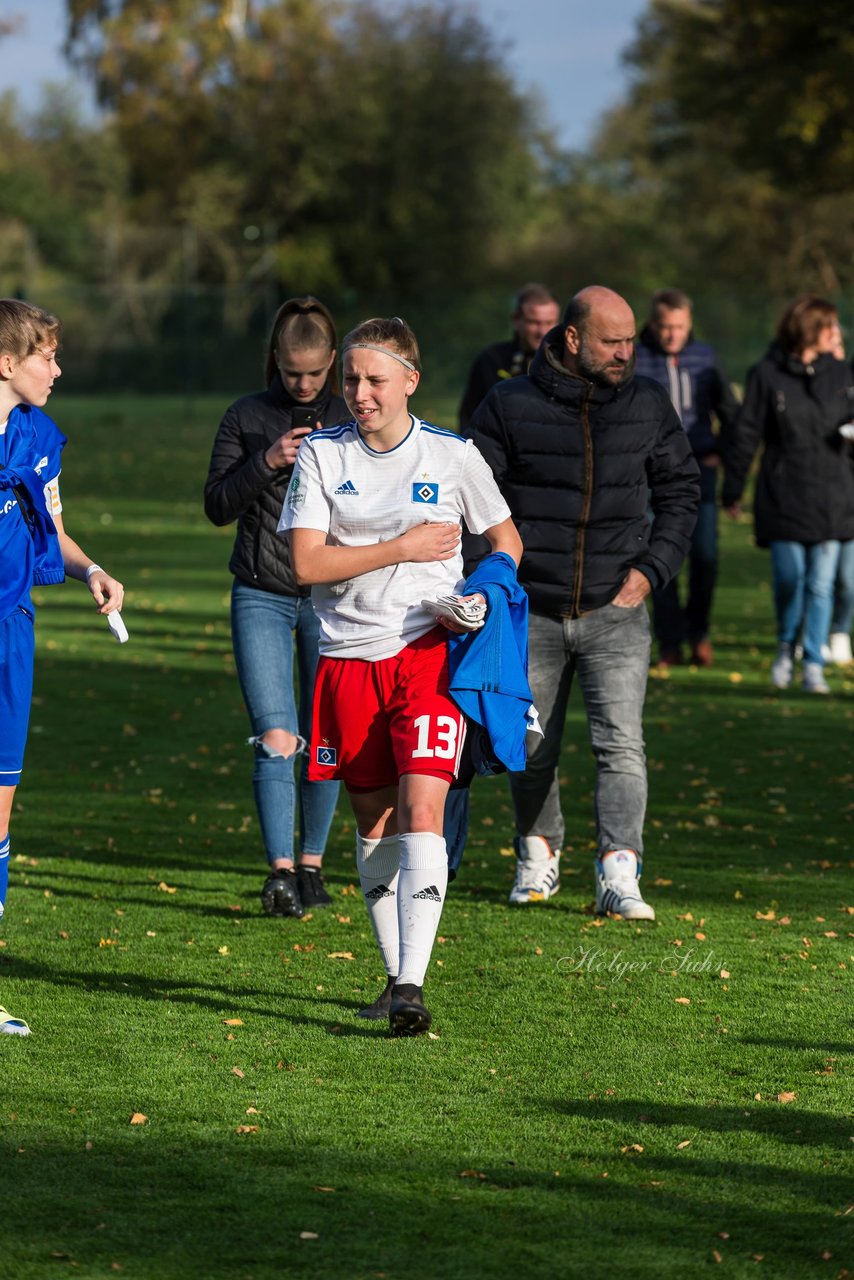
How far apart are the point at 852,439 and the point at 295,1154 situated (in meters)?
8.35

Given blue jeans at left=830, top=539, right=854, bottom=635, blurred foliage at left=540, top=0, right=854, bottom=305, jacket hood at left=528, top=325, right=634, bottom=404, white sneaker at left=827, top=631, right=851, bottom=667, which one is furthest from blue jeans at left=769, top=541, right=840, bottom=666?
blurred foliage at left=540, top=0, right=854, bottom=305

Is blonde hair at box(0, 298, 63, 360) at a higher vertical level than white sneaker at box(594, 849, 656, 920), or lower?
higher

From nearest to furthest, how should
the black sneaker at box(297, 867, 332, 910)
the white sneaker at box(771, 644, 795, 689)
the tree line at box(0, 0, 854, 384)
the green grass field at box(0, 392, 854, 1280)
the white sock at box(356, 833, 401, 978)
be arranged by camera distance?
the green grass field at box(0, 392, 854, 1280), the white sock at box(356, 833, 401, 978), the black sneaker at box(297, 867, 332, 910), the white sneaker at box(771, 644, 795, 689), the tree line at box(0, 0, 854, 384)

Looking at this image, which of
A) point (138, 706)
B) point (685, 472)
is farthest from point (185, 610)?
point (685, 472)

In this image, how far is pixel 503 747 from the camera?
5078 mm

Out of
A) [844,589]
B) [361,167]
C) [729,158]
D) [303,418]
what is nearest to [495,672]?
[303,418]

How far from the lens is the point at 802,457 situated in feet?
38.4

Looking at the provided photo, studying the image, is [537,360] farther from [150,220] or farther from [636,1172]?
[150,220]

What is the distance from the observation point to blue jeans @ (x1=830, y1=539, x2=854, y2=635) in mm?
12414

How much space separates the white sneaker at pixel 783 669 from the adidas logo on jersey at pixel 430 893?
742 cm

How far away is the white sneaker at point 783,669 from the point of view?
12.1m

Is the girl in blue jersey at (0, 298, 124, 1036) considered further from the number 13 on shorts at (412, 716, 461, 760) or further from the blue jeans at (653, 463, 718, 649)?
the blue jeans at (653, 463, 718, 649)

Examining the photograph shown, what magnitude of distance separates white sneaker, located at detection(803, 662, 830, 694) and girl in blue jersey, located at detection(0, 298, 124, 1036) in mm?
7464

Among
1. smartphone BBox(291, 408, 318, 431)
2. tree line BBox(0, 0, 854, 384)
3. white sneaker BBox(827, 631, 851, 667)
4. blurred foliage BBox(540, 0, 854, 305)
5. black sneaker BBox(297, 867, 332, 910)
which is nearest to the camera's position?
smartphone BBox(291, 408, 318, 431)
